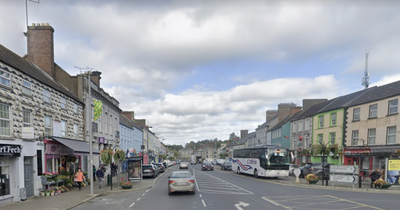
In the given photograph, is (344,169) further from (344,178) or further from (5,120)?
(5,120)

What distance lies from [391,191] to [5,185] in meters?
23.0

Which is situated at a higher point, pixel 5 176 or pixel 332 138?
pixel 332 138

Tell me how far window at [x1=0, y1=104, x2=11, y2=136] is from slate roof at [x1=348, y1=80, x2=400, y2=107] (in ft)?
99.8

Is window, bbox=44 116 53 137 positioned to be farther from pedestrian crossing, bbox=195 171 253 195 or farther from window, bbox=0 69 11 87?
pedestrian crossing, bbox=195 171 253 195

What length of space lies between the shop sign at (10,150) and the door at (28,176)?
146 centimetres

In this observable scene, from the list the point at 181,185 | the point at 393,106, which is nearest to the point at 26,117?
the point at 181,185

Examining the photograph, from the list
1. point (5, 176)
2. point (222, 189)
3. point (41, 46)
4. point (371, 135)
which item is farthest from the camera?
point (371, 135)

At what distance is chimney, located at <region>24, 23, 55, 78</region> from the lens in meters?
21.5

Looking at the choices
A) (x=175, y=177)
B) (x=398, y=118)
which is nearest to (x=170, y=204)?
(x=175, y=177)

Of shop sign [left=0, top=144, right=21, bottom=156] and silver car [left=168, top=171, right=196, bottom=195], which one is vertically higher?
shop sign [left=0, top=144, right=21, bottom=156]

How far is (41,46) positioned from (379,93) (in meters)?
33.3

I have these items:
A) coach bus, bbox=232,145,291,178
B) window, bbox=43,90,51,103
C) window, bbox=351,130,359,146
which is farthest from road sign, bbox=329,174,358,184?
window, bbox=43,90,51,103

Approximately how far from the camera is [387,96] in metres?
25.1

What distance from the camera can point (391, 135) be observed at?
80.3 ft
